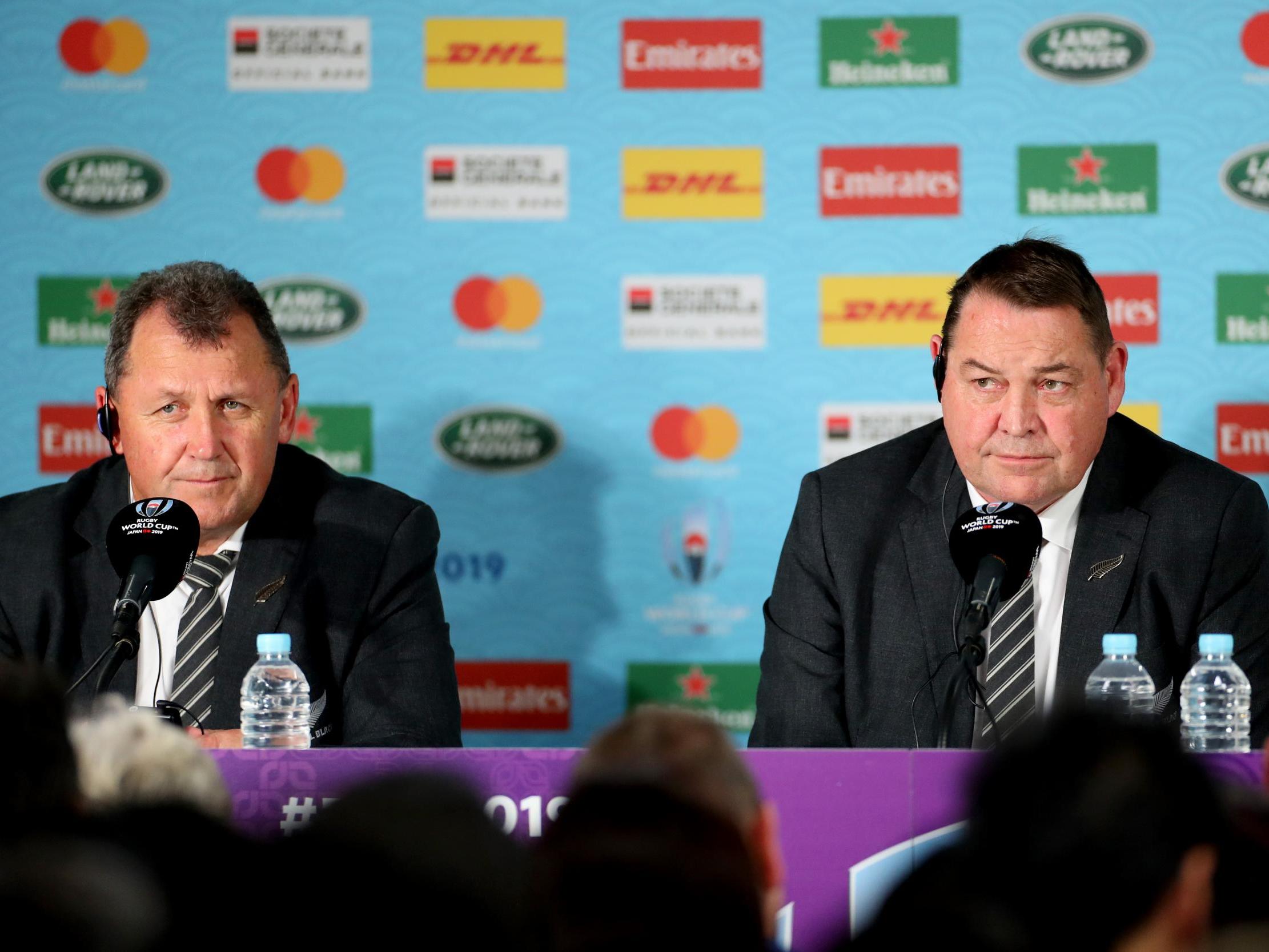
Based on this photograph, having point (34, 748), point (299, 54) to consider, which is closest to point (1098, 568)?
point (34, 748)

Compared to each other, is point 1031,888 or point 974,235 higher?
point 974,235

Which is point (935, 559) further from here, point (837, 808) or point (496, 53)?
point (496, 53)

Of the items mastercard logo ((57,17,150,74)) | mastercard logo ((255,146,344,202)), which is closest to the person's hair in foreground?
mastercard logo ((255,146,344,202))

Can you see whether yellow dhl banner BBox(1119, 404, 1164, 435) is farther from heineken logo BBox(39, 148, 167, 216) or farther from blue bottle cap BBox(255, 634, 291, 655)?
heineken logo BBox(39, 148, 167, 216)

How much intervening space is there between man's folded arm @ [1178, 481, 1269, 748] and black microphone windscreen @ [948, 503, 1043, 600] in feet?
2.49

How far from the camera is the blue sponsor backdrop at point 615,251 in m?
3.97

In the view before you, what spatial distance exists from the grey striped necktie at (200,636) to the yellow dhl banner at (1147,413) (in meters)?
2.28

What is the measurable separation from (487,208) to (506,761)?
2212mm

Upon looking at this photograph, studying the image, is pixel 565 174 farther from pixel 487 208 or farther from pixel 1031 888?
pixel 1031 888

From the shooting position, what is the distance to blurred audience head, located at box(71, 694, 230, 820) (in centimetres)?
136

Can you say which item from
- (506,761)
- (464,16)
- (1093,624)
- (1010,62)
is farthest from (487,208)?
(506,761)

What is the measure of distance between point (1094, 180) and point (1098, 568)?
1409mm

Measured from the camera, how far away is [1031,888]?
943mm

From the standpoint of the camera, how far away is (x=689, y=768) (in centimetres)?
110
